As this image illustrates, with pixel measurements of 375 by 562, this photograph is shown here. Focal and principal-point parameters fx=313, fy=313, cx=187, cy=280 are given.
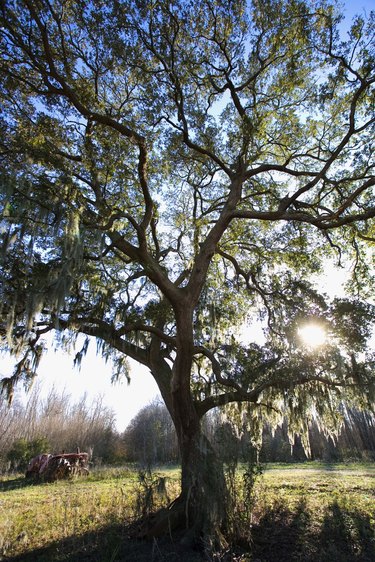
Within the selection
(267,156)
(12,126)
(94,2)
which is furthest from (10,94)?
(267,156)

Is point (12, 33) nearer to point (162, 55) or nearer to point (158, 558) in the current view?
point (162, 55)

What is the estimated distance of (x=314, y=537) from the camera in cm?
421

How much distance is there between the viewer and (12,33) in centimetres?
509

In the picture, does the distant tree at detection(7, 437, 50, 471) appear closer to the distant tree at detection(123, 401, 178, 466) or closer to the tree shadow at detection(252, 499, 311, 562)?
the distant tree at detection(123, 401, 178, 466)

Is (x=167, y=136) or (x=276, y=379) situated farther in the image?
(x=167, y=136)

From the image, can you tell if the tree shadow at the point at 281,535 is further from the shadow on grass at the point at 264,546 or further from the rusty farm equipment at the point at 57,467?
the rusty farm equipment at the point at 57,467

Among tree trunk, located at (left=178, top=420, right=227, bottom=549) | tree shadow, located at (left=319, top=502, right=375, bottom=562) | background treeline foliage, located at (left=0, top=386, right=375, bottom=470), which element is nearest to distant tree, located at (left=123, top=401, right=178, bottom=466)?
background treeline foliage, located at (left=0, top=386, right=375, bottom=470)

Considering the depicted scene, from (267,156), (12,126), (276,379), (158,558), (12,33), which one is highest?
(267,156)

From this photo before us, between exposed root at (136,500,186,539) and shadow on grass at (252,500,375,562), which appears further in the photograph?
exposed root at (136,500,186,539)

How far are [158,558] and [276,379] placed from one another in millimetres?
3432

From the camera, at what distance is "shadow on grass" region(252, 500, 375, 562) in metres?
3.67

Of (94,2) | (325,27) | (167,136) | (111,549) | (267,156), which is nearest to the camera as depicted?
(111,549)

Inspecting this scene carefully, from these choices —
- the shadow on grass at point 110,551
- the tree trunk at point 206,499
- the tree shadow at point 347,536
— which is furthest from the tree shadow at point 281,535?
the shadow on grass at point 110,551

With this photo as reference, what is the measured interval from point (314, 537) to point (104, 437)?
26622 millimetres
